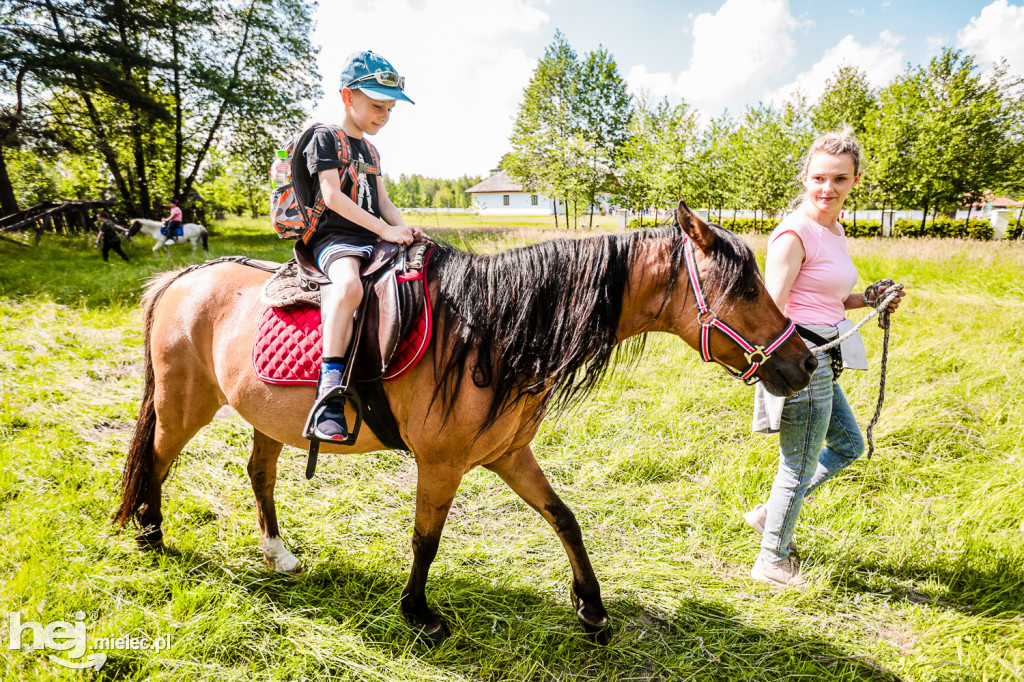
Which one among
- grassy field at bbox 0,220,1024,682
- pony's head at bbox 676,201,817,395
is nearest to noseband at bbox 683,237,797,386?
pony's head at bbox 676,201,817,395

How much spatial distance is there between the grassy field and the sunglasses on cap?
2109 mm

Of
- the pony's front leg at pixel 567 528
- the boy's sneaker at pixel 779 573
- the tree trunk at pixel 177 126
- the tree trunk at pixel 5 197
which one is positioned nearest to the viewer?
the pony's front leg at pixel 567 528

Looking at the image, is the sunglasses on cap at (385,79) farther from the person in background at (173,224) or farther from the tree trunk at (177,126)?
the tree trunk at (177,126)

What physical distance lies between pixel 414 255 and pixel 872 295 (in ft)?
7.74

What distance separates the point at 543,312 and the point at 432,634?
5.40ft

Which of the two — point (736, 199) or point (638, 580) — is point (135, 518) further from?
point (736, 199)

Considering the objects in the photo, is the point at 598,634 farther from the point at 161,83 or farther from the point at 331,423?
the point at 161,83

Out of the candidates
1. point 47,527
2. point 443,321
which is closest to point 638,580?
point 443,321

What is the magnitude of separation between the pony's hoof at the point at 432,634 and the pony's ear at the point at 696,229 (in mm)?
2116

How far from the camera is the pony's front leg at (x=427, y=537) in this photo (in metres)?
2.15

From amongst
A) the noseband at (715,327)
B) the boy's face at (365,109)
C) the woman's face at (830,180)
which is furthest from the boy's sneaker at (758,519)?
the boy's face at (365,109)

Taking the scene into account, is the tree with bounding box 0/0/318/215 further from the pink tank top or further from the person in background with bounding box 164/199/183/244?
the pink tank top

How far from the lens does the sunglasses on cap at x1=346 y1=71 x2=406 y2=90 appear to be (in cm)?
210

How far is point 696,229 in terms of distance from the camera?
179cm
